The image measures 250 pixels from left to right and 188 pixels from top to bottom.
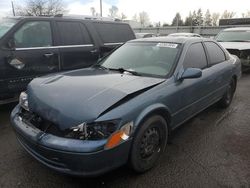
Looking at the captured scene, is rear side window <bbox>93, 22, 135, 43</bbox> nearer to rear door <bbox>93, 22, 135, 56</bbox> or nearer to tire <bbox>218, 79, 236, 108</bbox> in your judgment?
rear door <bbox>93, 22, 135, 56</bbox>

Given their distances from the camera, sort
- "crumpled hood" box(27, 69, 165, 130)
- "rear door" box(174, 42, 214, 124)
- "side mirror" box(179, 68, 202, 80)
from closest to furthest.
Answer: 1. "crumpled hood" box(27, 69, 165, 130)
2. "side mirror" box(179, 68, 202, 80)
3. "rear door" box(174, 42, 214, 124)

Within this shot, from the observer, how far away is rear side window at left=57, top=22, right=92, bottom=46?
5.25 metres

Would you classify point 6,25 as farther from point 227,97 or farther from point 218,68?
point 227,97

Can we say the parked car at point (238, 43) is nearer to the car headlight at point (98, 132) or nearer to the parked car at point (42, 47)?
the parked car at point (42, 47)

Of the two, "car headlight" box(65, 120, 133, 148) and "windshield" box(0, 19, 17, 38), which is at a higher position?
"windshield" box(0, 19, 17, 38)

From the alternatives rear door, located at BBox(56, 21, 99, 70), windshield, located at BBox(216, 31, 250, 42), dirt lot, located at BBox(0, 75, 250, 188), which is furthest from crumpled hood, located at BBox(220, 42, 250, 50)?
rear door, located at BBox(56, 21, 99, 70)

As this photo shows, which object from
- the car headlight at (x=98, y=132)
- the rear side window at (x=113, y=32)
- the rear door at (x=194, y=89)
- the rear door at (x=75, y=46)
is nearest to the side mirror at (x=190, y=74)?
the rear door at (x=194, y=89)

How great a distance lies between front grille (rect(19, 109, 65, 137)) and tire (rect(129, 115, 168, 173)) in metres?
0.81

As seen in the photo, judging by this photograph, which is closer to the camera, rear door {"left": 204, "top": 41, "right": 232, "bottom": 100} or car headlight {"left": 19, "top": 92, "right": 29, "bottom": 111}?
car headlight {"left": 19, "top": 92, "right": 29, "bottom": 111}

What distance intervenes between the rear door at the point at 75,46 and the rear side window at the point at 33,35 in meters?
0.26

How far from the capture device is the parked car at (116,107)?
240cm

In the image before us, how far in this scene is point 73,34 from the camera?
5465mm

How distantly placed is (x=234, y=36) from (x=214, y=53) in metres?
6.73

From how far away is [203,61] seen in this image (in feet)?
13.6
